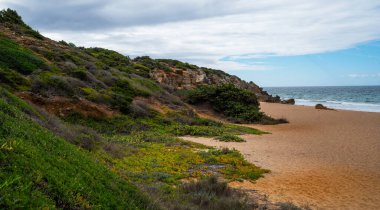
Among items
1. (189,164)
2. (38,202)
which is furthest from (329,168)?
(38,202)

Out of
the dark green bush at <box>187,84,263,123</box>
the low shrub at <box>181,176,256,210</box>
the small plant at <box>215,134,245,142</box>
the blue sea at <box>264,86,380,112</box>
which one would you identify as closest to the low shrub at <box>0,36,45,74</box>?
the small plant at <box>215,134,245,142</box>

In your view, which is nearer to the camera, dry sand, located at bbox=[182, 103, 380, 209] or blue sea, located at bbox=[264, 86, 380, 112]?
dry sand, located at bbox=[182, 103, 380, 209]

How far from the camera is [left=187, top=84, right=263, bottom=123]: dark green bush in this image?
29.8m

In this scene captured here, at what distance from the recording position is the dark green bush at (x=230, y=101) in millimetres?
29841

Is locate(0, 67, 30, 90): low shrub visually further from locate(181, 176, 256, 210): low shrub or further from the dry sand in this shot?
locate(181, 176, 256, 210): low shrub

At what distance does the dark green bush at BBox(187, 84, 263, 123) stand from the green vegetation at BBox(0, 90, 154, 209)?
23323mm

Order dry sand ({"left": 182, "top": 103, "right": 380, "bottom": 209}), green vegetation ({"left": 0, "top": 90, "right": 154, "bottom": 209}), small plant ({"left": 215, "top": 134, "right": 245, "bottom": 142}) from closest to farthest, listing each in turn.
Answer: green vegetation ({"left": 0, "top": 90, "right": 154, "bottom": 209})
dry sand ({"left": 182, "top": 103, "right": 380, "bottom": 209})
small plant ({"left": 215, "top": 134, "right": 245, "bottom": 142})

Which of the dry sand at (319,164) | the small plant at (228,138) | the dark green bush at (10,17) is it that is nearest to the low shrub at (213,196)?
the dry sand at (319,164)

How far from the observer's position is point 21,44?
82.9ft

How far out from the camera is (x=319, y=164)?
1427 centimetres

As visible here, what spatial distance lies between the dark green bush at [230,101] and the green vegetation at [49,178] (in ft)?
76.5

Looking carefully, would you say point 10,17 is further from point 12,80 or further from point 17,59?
point 12,80

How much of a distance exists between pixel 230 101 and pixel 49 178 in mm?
27374

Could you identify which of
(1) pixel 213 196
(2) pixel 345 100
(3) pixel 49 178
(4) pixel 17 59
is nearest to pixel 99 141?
(1) pixel 213 196
